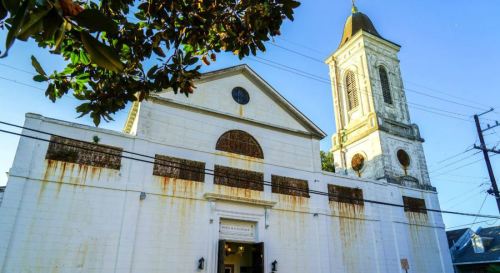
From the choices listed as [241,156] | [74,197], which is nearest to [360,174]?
[241,156]

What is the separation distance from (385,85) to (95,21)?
2857cm

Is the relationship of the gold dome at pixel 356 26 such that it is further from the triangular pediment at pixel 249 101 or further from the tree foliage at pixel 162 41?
the tree foliage at pixel 162 41

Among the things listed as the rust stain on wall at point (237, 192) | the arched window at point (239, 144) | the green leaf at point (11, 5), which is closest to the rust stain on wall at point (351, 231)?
the rust stain on wall at point (237, 192)

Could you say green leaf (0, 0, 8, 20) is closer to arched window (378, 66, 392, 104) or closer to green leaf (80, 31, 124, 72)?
green leaf (80, 31, 124, 72)

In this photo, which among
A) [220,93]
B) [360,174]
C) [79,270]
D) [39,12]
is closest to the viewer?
[39,12]

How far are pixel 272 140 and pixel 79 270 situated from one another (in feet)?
36.2

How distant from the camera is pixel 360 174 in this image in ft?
83.5

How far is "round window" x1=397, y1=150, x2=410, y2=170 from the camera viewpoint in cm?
2475

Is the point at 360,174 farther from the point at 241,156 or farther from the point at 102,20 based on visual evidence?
the point at 102,20

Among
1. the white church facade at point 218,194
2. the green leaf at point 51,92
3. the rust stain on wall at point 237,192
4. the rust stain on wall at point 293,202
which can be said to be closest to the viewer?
→ the green leaf at point 51,92

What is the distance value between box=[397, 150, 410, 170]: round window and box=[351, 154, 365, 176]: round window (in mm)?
2436

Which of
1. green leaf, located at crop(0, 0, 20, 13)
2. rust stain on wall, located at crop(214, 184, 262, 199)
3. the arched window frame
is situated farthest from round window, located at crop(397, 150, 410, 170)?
green leaf, located at crop(0, 0, 20, 13)

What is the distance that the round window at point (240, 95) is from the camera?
1981 cm

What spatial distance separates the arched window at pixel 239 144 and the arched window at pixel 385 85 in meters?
13.0
